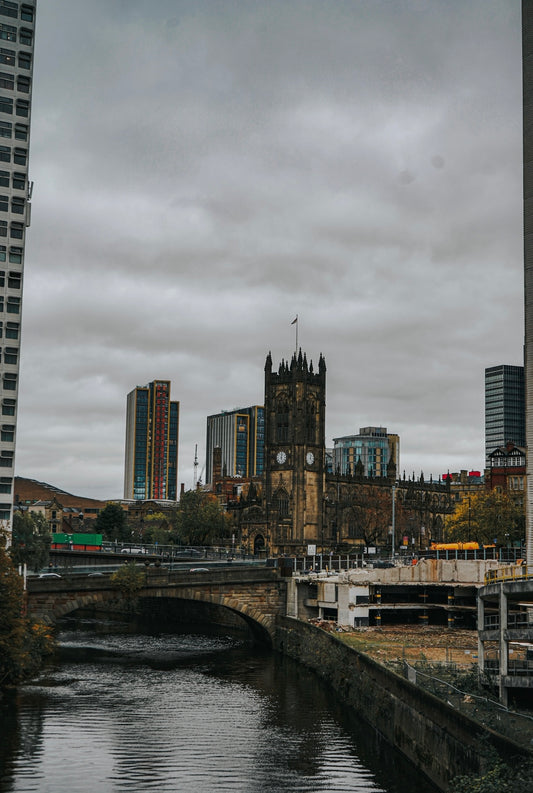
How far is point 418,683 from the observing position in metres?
36.9

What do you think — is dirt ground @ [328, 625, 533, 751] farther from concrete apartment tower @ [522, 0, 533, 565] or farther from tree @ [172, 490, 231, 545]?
tree @ [172, 490, 231, 545]

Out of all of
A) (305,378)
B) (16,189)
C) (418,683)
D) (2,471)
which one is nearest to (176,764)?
(418,683)

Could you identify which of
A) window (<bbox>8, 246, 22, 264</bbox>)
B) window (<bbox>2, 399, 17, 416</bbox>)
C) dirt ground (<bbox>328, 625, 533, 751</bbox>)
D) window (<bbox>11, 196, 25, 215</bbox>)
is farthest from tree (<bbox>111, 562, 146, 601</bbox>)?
window (<bbox>11, 196, 25, 215</bbox>)

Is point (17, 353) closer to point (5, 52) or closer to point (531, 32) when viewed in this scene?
point (5, 52)

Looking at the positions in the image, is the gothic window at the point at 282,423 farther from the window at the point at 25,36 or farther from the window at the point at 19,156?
the window at the point at 25,36

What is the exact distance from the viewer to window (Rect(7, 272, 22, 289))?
8781 cm

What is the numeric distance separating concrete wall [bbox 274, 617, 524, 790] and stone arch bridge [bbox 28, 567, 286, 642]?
1519cm

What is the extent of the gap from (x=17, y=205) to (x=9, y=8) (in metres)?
19.5

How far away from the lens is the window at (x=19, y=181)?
289ft

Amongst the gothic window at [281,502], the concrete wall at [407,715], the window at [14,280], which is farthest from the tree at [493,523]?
the window at [14,280]

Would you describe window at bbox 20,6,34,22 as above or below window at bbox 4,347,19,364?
above

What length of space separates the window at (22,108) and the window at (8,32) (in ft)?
19.8

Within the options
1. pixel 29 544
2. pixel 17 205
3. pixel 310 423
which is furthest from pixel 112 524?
pixel 17 205

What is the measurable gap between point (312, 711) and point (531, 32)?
43.1 m
